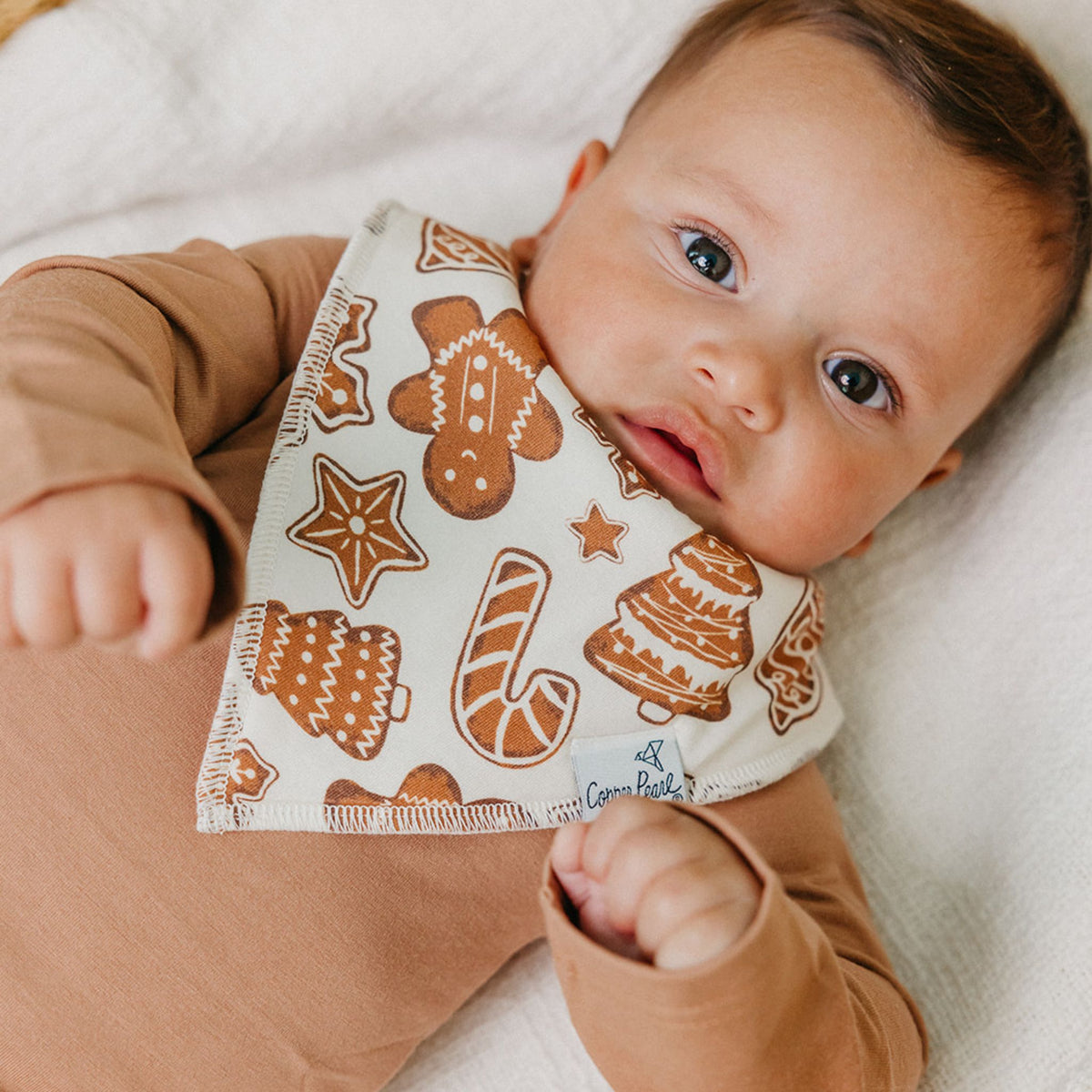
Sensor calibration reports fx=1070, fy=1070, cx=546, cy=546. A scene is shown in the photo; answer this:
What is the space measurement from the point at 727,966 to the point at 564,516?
0.46 meters

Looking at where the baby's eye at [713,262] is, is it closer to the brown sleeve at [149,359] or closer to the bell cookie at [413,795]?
the brown sleeve at [149,359]

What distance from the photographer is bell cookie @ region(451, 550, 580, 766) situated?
98 centimetres

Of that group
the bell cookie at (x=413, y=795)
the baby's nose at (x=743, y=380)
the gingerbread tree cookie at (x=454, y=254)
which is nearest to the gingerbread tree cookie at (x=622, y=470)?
the baby's nose at (x=743, y=380)

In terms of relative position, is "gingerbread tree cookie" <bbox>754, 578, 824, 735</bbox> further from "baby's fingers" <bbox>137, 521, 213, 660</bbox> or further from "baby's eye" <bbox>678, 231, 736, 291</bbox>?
"baby's fingers" <bbox>137, 521, 213, 660</bbox>

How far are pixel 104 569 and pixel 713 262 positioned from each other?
70cm

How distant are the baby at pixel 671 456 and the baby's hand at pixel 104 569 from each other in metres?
0.12

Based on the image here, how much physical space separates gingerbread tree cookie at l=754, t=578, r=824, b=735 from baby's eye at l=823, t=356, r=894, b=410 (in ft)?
0.66

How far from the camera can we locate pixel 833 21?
1122 mm

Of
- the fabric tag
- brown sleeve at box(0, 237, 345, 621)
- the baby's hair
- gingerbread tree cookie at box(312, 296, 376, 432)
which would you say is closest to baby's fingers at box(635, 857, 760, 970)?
the fabric tag

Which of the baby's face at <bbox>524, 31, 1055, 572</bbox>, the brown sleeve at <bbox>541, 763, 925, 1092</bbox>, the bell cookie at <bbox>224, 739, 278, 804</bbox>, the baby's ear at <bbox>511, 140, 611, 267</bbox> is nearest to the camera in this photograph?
the brown sleeve at <bbox>541, 763, 925, 1092</bbox>

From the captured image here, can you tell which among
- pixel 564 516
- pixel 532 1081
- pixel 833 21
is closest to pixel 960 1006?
pixel 532 1081

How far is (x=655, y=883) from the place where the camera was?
2.47 ft

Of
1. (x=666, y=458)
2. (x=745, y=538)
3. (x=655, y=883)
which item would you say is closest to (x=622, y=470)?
(x=666, y=458)

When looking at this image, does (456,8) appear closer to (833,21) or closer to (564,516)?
(833,21)
